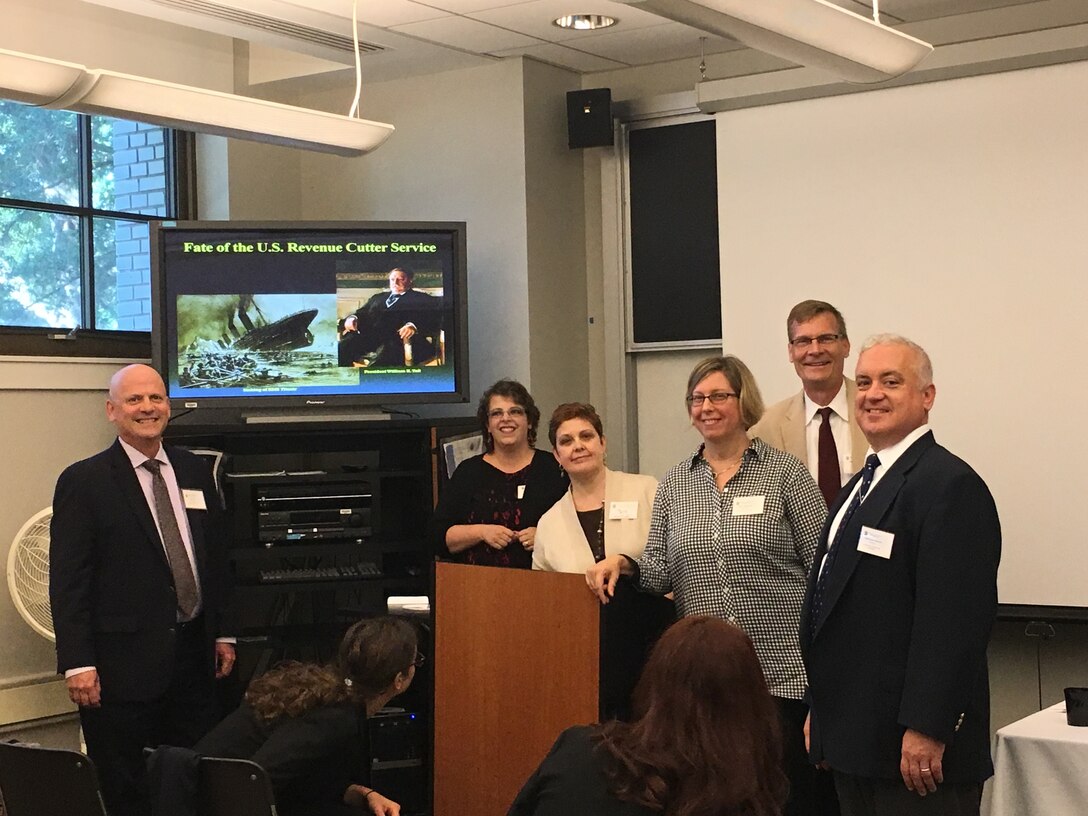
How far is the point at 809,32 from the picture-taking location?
345cm

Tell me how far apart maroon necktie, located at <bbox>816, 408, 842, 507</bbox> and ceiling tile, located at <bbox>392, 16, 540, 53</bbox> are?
2123 mm

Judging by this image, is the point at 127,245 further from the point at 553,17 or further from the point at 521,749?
the point at 521,749

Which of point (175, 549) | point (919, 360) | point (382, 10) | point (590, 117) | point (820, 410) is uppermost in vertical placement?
point (382, 10)

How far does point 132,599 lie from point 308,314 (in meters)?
1.66

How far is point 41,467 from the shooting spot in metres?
5.16

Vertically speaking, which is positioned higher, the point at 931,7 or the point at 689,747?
the point at 931,7

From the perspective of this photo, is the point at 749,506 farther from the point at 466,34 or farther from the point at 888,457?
the point at 466,34

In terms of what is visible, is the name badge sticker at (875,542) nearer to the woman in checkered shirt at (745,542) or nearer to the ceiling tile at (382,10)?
the woman in checkered shirt at (745,542)

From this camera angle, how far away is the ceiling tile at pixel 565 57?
545 cm

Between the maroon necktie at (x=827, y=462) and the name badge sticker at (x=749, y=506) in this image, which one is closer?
the name badge sticker at (x=749, y=506)

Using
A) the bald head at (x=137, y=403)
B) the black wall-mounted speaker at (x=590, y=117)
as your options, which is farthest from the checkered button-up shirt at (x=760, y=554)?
the black wall-mounted speaker at (x=590, y=117)

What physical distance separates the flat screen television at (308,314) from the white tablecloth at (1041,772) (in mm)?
2833

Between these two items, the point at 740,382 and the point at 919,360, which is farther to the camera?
the point at 740,382

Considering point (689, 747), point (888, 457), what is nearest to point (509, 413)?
point (888, 457)
